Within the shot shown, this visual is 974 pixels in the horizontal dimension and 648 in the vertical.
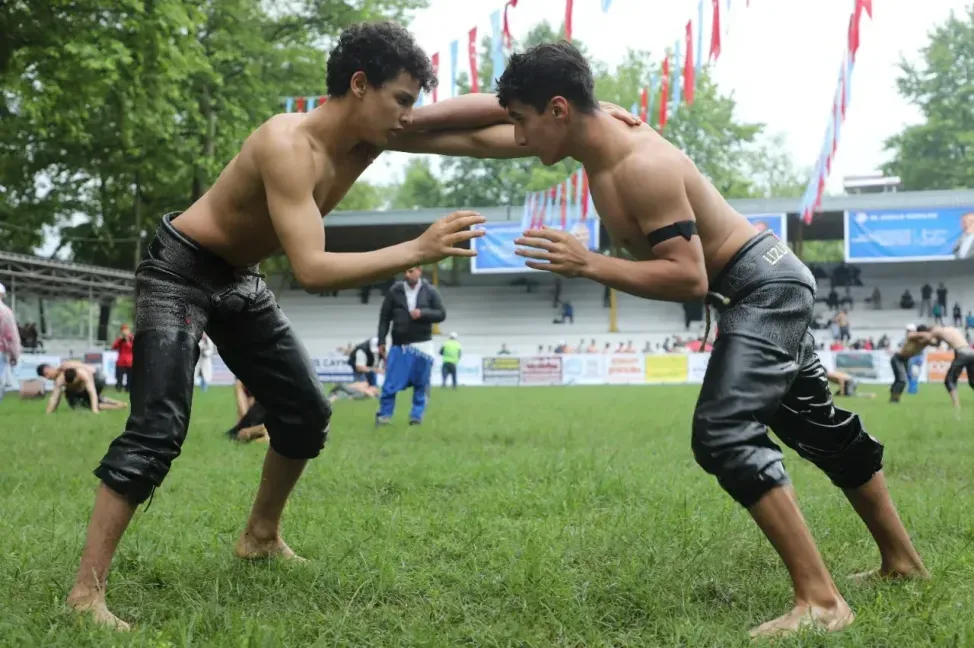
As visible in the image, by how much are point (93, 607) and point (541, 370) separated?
93.4 feet

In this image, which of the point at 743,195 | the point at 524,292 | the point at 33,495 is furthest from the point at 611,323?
the point at 33,495

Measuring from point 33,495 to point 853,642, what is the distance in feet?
16.6

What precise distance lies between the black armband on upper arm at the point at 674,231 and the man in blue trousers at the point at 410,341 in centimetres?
886

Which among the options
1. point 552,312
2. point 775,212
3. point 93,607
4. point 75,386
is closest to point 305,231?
point 93,607

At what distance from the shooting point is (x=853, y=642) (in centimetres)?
291

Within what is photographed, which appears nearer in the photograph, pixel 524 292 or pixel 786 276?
pixel 786 276

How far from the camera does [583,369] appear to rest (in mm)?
31516

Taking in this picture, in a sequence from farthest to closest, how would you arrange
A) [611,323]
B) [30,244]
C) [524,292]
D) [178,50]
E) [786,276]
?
[524,292] < [611,323] < [30,244] < [178,50] < [786,276]

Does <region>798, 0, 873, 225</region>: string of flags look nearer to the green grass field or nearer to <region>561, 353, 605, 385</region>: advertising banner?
the green grass field

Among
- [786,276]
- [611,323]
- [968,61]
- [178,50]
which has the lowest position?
[611,323]

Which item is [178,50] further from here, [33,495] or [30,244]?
[30,244]

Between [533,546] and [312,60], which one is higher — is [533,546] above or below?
below

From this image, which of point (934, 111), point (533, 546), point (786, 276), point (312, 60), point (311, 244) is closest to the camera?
point (311, 244)

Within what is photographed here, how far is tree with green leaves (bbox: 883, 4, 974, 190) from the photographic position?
2119 inches
